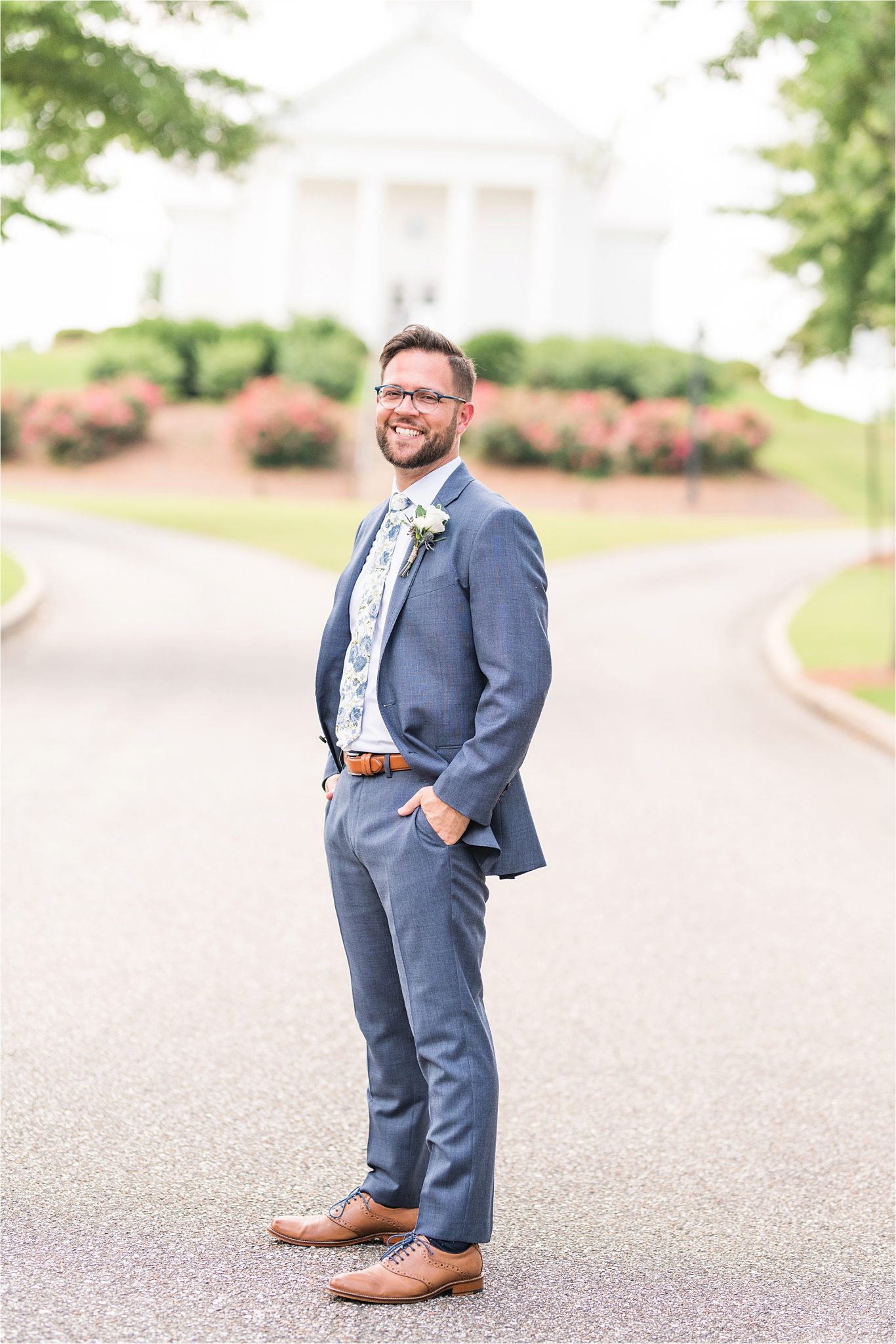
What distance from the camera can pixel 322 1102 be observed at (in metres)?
4.47

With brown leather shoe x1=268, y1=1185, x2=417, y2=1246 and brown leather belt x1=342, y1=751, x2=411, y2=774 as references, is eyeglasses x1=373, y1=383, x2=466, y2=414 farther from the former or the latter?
brown leather shoe x1=268, y1=1185, x2=417, y2=1246

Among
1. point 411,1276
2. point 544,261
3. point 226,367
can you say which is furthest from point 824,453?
point 411,1276

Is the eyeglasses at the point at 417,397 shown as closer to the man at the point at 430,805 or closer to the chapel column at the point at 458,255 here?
the man at the point at 430,805

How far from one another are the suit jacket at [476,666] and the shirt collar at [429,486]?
0.03 m

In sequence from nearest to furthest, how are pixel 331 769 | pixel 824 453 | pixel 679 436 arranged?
1. pixel 331 769
2. pixel 679 436
3. pixel 824 453

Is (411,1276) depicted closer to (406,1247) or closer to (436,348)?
(406,1247)

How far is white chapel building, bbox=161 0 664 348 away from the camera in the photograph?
5144 cm

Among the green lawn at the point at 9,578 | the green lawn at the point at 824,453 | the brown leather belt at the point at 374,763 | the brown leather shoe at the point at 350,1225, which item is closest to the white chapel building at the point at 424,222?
the green lawn at the point at 824,453

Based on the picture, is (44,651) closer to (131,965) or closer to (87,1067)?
(131,965)

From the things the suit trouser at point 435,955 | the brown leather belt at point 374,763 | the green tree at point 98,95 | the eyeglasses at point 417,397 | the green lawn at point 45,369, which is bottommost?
the suit trouser at point 435,955

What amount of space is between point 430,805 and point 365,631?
46 centimetres

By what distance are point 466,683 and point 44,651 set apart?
1144 centimetres

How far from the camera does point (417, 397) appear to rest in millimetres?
3396

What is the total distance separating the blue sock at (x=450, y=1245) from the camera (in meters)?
3.30
